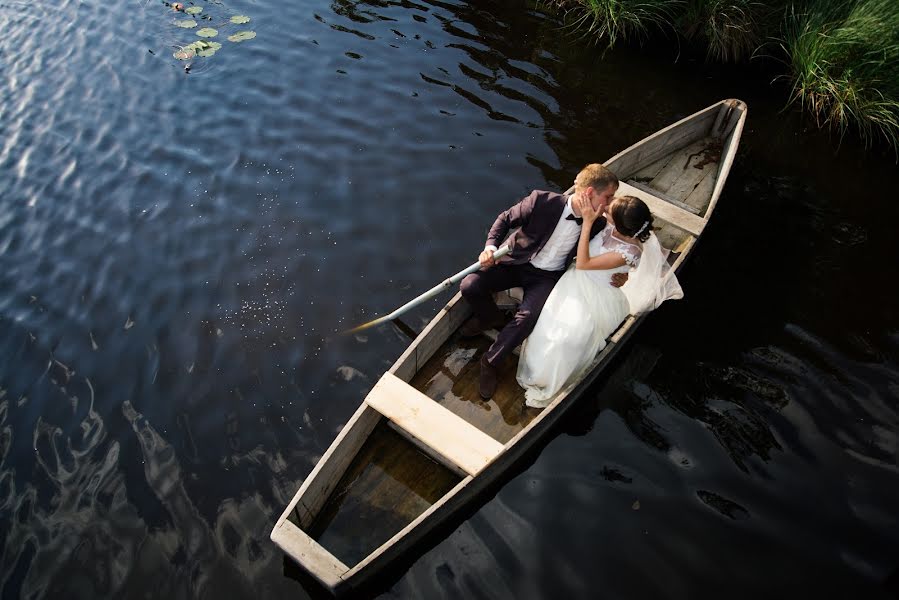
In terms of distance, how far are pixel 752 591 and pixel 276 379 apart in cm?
563

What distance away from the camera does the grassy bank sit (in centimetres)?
1070

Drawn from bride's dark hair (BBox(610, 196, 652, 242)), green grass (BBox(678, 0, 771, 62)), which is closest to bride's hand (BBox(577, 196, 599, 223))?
bride's dark hair (BBox(610, 196, 652, 242))

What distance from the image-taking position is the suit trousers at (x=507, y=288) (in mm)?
6883

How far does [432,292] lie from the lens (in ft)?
23.9

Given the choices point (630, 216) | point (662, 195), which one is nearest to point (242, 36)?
point (662, 195)

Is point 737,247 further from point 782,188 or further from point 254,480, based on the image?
point 254,480

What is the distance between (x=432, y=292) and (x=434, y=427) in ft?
5.99

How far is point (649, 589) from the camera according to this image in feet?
19.2

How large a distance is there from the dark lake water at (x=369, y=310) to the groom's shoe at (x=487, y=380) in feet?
3.09

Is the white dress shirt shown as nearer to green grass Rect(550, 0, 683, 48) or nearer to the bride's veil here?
the bride's veil

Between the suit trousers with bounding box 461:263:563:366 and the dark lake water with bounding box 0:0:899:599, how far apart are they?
1.26 metres

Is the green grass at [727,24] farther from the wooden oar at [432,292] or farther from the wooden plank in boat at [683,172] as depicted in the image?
the wooden oar at [432,292]

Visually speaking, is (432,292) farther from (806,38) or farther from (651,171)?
(806,38)

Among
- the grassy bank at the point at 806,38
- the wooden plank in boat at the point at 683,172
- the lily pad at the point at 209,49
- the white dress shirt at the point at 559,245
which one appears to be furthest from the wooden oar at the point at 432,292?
the grassy bank at the point at 806,38
